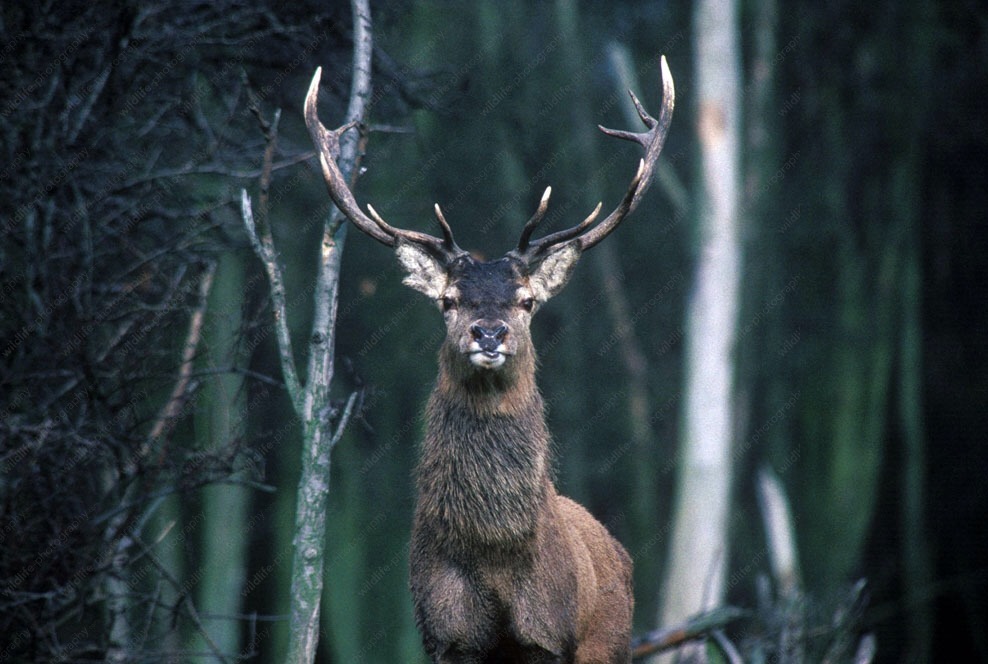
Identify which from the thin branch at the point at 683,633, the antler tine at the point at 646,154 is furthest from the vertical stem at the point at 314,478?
the thin branch at the point at 683,633

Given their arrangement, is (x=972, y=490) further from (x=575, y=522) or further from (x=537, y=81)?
(x=575, y=522)

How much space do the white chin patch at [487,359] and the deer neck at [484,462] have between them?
301mm

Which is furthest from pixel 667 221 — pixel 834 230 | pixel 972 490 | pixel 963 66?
pixel 972 490

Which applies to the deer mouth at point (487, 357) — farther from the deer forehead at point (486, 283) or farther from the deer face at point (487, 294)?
the deer forehead at point (486, 283)

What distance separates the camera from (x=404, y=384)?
57.4ft

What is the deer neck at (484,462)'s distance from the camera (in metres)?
5.98

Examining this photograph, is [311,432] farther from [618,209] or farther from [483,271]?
[618,209]

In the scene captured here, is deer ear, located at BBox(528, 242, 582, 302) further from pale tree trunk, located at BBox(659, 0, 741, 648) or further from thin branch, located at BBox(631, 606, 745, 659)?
pale tree trunk, located at BBox(659, 0, 741, 648)

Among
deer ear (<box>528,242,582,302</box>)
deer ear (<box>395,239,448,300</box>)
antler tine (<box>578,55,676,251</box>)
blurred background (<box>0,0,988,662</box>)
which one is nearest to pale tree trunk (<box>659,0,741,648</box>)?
blurred background (<box>0,0,988,662</box>)

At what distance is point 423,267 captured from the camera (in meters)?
6.62

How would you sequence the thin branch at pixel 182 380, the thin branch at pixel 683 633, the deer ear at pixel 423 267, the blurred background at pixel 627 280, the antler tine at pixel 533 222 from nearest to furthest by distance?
the antler tine at pixel 533 222
the deer ear at pixel 423 267
the thin branch at pixel 182 380
the thin branch at pixel 683 633
the blurred background at pixel 627 280

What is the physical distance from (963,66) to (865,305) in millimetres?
3913

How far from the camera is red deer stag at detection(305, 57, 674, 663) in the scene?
593 cm

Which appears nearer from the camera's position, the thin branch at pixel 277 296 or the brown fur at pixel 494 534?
the brown fur at pixel 494 534
